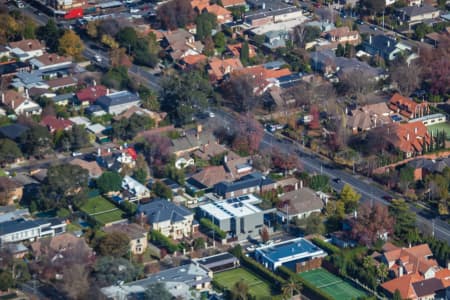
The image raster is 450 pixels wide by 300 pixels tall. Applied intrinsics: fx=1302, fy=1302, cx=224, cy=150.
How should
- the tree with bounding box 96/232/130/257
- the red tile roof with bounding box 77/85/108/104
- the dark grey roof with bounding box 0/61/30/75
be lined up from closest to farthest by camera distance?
the tree with bounding box 96/232/130/257 < the red tile roof with bounding box 77/85/108/104 < the dark grey roof with bounding box 0/61/30/75

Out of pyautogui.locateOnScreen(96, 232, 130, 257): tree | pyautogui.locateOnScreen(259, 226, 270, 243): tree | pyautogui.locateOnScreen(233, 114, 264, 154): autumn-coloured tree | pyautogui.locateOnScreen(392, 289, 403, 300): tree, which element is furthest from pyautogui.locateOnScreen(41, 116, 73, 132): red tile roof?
pyautogui.locateOnScreen(392, 289, 403, 300): tree

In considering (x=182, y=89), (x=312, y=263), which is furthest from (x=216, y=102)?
(x=312, y=263)

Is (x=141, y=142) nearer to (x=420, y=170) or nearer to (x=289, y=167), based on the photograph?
(x=289, y=167)

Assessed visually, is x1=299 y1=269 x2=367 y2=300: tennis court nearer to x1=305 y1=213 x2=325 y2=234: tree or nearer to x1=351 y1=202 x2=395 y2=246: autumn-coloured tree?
x1=351 y1=202 x2=395 y2=246: autumn-coloured tree

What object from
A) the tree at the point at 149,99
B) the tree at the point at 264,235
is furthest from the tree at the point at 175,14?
the tree at the point at 264,235

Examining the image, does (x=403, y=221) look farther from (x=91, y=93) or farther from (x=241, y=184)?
(x=91, y=93)
